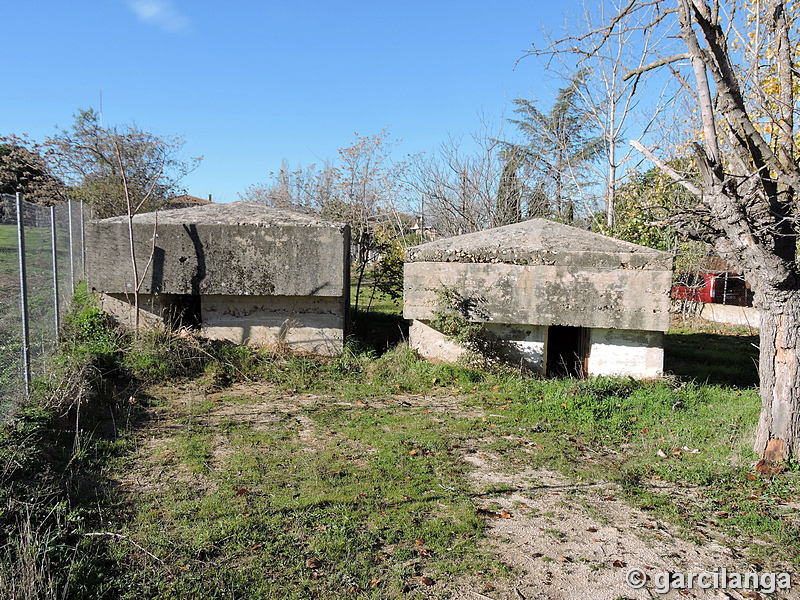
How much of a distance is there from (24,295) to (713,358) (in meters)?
10.6

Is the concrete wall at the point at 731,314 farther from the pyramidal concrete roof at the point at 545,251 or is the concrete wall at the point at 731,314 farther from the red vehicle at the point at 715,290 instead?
the pyramidal concrete roof at the point at 545,251

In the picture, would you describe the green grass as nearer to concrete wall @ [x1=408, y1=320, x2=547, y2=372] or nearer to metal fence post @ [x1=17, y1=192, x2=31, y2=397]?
metal fence post @ [x1=17, y1=192, x2=31, y2=397]

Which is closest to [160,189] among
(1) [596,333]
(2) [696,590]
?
(1) [596,333]

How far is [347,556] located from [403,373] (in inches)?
177

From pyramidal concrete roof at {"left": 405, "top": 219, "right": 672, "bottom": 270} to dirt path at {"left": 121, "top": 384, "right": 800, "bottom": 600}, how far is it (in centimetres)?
312

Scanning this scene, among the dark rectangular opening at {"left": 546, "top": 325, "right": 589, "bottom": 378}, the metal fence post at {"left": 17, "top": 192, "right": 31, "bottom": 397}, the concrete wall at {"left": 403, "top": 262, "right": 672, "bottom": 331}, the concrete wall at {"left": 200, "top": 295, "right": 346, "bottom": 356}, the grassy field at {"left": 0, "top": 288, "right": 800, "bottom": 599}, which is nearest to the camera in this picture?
the grassy field at {"left": 0, "top": 288, "right": 800, "bottom": 599}

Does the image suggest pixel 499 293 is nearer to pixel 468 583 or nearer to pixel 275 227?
pixel 275 227

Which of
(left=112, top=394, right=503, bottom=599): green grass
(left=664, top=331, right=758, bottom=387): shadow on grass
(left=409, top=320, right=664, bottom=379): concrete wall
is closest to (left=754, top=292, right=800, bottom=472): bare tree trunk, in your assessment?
(left=664, top=331, right=758, bottom=387): shadow on grass

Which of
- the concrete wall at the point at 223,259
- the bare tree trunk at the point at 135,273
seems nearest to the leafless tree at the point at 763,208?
the concrete wall at the point at 223,259

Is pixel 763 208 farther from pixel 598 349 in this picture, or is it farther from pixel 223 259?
pixel 223 259

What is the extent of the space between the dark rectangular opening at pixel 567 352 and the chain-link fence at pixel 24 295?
6503 millimetres

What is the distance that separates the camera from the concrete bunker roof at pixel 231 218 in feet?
26.8

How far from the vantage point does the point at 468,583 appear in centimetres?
327

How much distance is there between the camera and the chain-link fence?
5.11 meters
